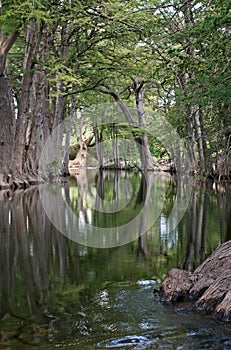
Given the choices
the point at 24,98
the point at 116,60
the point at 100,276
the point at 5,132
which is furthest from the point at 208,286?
the point at 116,60

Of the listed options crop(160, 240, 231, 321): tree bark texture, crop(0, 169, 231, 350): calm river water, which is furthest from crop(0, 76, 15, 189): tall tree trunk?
crop(160, 240, 231, 321): tree bark texture

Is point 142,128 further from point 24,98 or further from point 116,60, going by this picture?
point 24,98

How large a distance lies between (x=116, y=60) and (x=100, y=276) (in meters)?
16.0

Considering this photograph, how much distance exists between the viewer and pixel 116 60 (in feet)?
66.6

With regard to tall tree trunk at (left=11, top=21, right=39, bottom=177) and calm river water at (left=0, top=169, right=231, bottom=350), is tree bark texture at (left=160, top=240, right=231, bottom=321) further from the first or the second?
tall tree trunk at (left=11, top=21, right=39, bottom=177)

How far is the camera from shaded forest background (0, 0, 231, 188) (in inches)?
367

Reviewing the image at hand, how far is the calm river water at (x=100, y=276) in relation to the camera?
3595 mm

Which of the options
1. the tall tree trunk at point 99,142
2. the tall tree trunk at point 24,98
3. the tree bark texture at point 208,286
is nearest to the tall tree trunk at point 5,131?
the tall tree trunk at point 24,98

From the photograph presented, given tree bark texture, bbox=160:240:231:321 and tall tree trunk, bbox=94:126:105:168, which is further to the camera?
tall tree trunk, bbox=94:126:105:168

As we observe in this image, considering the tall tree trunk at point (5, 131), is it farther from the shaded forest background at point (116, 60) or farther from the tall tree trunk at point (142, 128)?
the tall tree trunk at point (142, 128)

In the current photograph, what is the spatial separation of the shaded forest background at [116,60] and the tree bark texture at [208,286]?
405 centimetres

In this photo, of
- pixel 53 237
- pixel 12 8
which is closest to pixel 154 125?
pixel 12 8

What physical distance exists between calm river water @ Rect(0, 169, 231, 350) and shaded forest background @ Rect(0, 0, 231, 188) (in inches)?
111

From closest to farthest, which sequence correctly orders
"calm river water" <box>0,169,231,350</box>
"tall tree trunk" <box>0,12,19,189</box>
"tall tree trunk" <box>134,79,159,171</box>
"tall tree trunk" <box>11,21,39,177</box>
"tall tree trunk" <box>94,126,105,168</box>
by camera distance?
"calm river water" <box>0,169,231,350</box>
"tall tree trunk" <box>0,12,19,189</box>
"tall tree trunk" <box>11,21,39,177</box>
"tall tree trunk" <box>134,79,159,171</box>
"tall tree trunk" <box>94,126,105,168</box>
